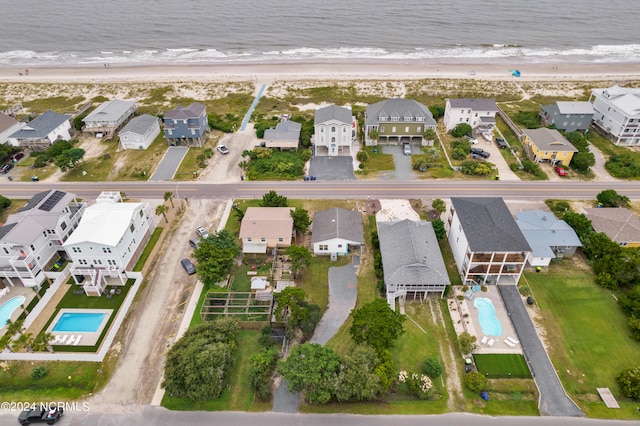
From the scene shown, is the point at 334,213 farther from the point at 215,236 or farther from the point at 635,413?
the point at 635,413

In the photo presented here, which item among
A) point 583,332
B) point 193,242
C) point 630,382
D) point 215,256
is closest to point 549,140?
point 583,332

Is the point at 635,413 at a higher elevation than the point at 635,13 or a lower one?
lower

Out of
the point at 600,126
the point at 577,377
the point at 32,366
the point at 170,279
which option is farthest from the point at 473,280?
the point at 600,126

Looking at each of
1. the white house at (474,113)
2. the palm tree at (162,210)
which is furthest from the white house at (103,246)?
the white house at (474,113)

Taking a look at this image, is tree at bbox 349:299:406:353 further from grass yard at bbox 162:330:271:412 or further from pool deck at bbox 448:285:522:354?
grass yard at bbox 162:330:271:412

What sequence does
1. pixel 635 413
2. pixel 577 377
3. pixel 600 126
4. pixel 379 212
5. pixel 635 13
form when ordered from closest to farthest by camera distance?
pixel 635 413, pixel 577 377, pixel 379 212, pixel 600 126, pixel 635 13

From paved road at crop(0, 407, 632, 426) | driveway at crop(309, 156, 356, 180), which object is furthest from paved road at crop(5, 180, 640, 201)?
paved road at crop(0, 407, 632, 426)

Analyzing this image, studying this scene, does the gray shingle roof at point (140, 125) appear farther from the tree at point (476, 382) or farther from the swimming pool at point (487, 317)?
the tree at point (476, 382)
